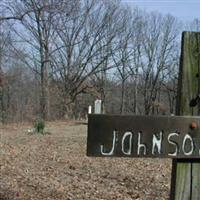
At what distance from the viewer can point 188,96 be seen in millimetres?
2734

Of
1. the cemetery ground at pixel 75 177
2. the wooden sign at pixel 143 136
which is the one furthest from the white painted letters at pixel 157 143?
the cemetery ground at pixel 75 177

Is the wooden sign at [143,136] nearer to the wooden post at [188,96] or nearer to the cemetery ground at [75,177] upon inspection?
the wooden post at [188,96]

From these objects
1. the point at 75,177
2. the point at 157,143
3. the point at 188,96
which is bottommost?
the point at 75,177

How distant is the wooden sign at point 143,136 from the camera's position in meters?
2.63

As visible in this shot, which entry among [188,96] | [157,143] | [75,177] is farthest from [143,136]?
[75,177]

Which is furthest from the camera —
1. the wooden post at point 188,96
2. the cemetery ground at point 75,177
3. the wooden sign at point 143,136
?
the cemetery ground at point 75,177

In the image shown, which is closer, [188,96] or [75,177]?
[188,96]

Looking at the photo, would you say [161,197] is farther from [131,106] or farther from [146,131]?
[131,106]

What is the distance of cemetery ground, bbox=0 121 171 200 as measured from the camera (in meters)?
8.18

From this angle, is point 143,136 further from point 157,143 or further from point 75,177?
point 75,177

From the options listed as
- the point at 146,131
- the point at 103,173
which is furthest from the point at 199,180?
the point at 103,173

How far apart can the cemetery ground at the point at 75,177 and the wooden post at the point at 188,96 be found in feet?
16.3

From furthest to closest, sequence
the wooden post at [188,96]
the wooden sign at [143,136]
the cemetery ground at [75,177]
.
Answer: the cemetery ground at [75,177] < the wooden post at [188,96] < the wooden sign at [143,136]

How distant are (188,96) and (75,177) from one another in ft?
25.0
